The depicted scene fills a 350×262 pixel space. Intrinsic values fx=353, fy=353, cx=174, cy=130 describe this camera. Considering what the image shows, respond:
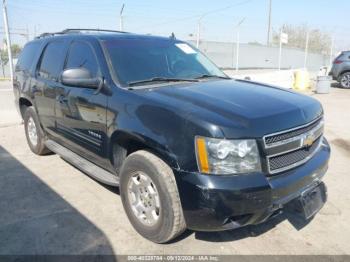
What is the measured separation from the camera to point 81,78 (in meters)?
3.60

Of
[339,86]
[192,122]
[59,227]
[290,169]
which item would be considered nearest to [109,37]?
[192,122]

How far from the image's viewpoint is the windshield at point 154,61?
3.69 metres

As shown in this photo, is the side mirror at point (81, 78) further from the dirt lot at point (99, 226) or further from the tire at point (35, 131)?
the tire at point (35, 131)

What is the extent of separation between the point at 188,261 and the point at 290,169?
117 centimetres

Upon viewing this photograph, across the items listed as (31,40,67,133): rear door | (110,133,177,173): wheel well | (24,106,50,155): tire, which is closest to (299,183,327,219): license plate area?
(110,133,177,173): wheel well

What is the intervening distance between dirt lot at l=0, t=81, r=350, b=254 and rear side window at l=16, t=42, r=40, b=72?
1691 millimetres

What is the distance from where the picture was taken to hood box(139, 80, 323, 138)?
2703 mm

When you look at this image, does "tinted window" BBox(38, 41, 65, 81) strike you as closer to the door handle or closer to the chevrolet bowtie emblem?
the door handle

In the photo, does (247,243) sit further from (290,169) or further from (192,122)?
(192,122)

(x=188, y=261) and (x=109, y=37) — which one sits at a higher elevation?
(x=109, y=37)

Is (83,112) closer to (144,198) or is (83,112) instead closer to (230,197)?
(144,198)

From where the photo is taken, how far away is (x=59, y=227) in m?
3.53

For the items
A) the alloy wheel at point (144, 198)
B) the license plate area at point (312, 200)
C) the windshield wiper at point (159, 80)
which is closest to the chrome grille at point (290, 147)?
the license plate area at point (312, 200)

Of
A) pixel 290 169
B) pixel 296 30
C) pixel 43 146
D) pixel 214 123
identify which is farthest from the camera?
pixel 296 30
